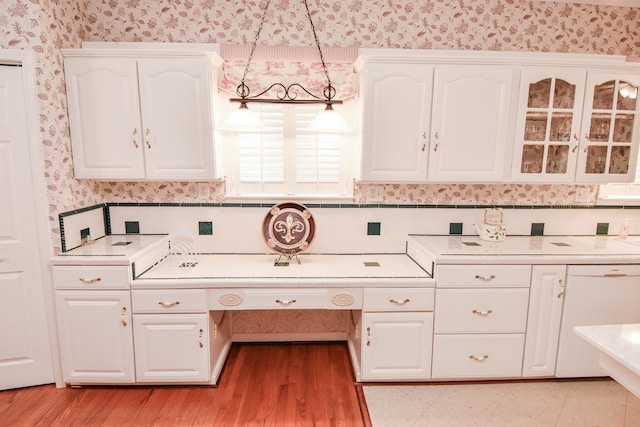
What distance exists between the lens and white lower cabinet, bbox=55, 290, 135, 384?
7.04 ft

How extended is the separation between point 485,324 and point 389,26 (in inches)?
85.2

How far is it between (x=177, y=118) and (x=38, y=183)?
891 mm

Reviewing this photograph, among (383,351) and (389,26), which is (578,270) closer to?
(383,351)

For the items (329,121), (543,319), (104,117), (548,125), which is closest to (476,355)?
(543,319)

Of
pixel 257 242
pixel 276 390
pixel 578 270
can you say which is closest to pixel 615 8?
pixel 578 270

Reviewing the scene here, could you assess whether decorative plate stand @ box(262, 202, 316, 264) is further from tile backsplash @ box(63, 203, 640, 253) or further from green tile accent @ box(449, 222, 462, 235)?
green tile accent @ box(449, 222, 462, 235)

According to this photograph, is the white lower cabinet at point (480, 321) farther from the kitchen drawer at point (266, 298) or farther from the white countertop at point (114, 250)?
the white countertop at point (114, 250)

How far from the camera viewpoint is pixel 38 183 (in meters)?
2.11

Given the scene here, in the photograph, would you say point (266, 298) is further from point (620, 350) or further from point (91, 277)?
point (620, 350)

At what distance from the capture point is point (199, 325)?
218 cm

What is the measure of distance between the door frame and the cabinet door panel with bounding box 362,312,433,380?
1.95 meters

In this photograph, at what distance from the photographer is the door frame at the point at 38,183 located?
201 centimetres

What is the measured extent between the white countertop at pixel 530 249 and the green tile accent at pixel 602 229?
0.19ft

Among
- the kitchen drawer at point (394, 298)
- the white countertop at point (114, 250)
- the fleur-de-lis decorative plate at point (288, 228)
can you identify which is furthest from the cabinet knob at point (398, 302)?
the white countertop at point (114, 250)
